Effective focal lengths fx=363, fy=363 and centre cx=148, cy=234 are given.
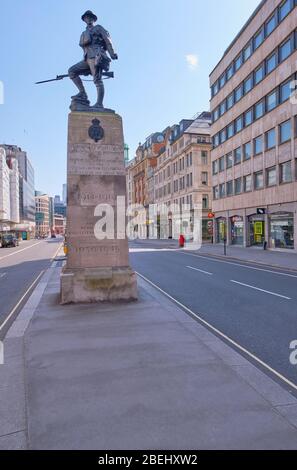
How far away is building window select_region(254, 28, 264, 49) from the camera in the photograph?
32.8 meters

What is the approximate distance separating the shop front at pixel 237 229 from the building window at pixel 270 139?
877 centimetres

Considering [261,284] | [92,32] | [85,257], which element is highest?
[92,32]

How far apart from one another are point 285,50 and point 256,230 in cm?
1562

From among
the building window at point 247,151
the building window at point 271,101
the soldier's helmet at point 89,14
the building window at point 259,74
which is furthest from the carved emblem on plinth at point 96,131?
the building window at point 247,151

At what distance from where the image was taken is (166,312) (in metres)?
8.06

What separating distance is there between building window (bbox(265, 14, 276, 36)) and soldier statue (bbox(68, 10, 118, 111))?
26.6 metres

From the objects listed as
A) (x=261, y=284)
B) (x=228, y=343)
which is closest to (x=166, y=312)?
(x=228, y=343)

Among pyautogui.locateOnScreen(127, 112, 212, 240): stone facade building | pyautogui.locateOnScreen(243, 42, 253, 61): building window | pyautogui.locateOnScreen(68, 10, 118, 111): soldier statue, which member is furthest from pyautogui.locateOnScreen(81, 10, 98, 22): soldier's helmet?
pyautogui.locateOnScreen(127, 112, 212, 240): stone facade building

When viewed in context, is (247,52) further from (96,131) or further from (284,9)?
(96,131)

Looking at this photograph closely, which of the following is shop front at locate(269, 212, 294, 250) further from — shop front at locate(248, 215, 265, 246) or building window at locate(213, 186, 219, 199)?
building window at locate(213, 186, 219, 199)

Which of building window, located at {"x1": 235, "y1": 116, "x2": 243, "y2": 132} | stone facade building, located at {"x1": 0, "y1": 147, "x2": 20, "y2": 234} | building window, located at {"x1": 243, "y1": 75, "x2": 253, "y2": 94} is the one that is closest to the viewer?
building window, located at {"x1": 243, "y1": 75, "x2": 253, "y2": 94}

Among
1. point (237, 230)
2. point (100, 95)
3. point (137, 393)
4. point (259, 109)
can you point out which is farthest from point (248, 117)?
point (137, 393)

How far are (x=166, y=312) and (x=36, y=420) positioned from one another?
473 cm
